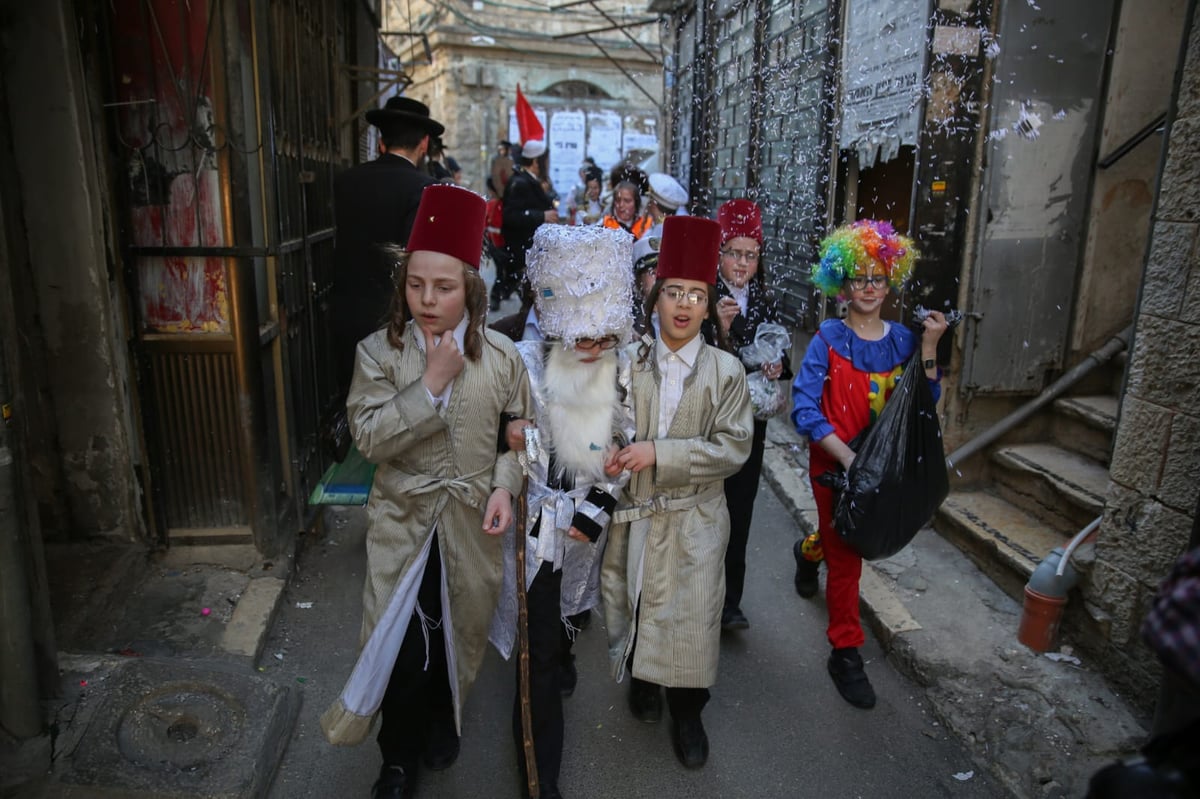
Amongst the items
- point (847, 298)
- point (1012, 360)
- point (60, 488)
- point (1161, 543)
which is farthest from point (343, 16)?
point (1161, 543)

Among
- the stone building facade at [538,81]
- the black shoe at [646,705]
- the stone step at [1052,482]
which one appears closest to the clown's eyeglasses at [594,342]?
the black shoe at [646,705]

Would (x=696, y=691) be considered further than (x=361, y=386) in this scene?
Yes

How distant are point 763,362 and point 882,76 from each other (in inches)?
112

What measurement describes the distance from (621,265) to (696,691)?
1.57m

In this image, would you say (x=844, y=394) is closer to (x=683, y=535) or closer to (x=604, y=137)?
(x=683, y=535)

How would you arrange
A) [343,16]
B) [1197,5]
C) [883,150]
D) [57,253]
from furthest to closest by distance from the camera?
1. [343,16]
2. [883,150]
3. [57,253]
4. [1197,5]

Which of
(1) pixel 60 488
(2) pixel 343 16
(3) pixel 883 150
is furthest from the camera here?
(2) pixel 343 16

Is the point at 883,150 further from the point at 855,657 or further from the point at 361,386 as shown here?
the point at 361,386

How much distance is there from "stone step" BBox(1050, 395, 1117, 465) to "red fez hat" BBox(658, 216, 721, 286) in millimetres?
2873

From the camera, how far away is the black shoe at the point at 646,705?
3266 mm

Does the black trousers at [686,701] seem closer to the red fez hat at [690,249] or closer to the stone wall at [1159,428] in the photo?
the red fez hat at [690,249]

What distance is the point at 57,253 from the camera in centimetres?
335

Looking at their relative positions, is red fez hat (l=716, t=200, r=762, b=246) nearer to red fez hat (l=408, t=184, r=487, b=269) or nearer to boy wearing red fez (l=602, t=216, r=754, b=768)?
boy wearing red fez (l=602, t=216, r=754, b=768)

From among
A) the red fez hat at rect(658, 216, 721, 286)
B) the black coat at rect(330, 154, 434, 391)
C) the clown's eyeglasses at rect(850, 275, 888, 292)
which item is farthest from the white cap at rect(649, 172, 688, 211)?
the red fez hat at rect(658, 216, 721, 286)
